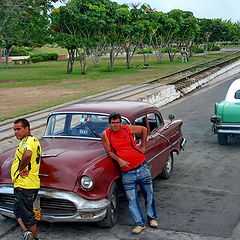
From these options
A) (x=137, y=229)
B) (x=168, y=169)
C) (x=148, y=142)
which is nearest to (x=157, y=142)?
(x=148, y=142)

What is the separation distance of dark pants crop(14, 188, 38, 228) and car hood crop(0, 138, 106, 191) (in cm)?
37

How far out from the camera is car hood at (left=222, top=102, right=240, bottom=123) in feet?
36.5

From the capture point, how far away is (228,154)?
10.9 metres

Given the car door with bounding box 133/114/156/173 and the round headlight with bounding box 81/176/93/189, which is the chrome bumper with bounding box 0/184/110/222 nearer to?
the round headlight with bounding box 81/176/93/189

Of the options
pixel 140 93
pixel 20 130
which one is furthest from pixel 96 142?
pixel 140 93

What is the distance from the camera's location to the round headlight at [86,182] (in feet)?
19.5

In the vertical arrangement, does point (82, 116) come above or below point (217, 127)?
above

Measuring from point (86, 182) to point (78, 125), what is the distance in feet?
5.55

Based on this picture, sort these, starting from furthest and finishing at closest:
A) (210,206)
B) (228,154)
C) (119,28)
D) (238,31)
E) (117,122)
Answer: (238,31) < (119,28) < (228,154) < (210,206) < (117,122)

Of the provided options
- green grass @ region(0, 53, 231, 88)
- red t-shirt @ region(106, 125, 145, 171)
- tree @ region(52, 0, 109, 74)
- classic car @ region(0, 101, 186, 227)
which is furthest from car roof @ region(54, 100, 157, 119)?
tree @ region(52, 0, 109, 74)

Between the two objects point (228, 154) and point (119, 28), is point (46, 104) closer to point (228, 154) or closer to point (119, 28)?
point (228, 154)

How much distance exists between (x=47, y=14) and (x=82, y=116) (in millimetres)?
26034

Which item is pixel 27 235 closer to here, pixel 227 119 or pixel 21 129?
pixel 21 129

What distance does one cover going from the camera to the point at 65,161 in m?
6.22
